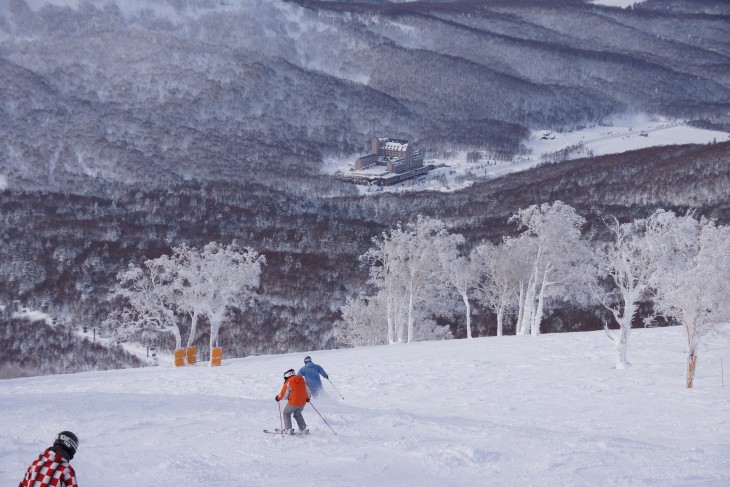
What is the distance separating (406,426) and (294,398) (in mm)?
3559

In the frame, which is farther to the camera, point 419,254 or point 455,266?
point 419,254

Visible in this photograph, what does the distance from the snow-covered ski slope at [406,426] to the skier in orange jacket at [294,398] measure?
37cm

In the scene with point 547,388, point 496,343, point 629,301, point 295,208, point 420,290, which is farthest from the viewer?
point 295,208

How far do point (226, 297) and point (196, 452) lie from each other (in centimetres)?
2864

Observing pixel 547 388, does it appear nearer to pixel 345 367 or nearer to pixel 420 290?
pixel 345 367

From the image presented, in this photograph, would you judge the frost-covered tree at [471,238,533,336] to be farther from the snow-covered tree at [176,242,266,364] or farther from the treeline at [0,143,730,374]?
the treeline at [0,143,730,374]

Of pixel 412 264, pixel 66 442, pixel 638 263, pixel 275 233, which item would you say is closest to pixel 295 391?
pixel 66 442

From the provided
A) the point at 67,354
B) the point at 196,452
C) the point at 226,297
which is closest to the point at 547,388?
the point at 196,452

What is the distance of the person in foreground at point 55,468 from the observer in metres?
10.5

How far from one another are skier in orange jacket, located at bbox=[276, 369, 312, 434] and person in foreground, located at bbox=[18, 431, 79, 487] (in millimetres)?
7798

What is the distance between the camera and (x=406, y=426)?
2006 centimetres

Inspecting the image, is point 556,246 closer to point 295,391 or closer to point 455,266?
point 455,266

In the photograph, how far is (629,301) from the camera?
3284 cm

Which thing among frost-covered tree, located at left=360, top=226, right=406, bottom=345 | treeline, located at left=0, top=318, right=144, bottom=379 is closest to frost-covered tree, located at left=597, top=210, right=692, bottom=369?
frost-covered tree, located at left=360, top=226, right=406, bottom=345
